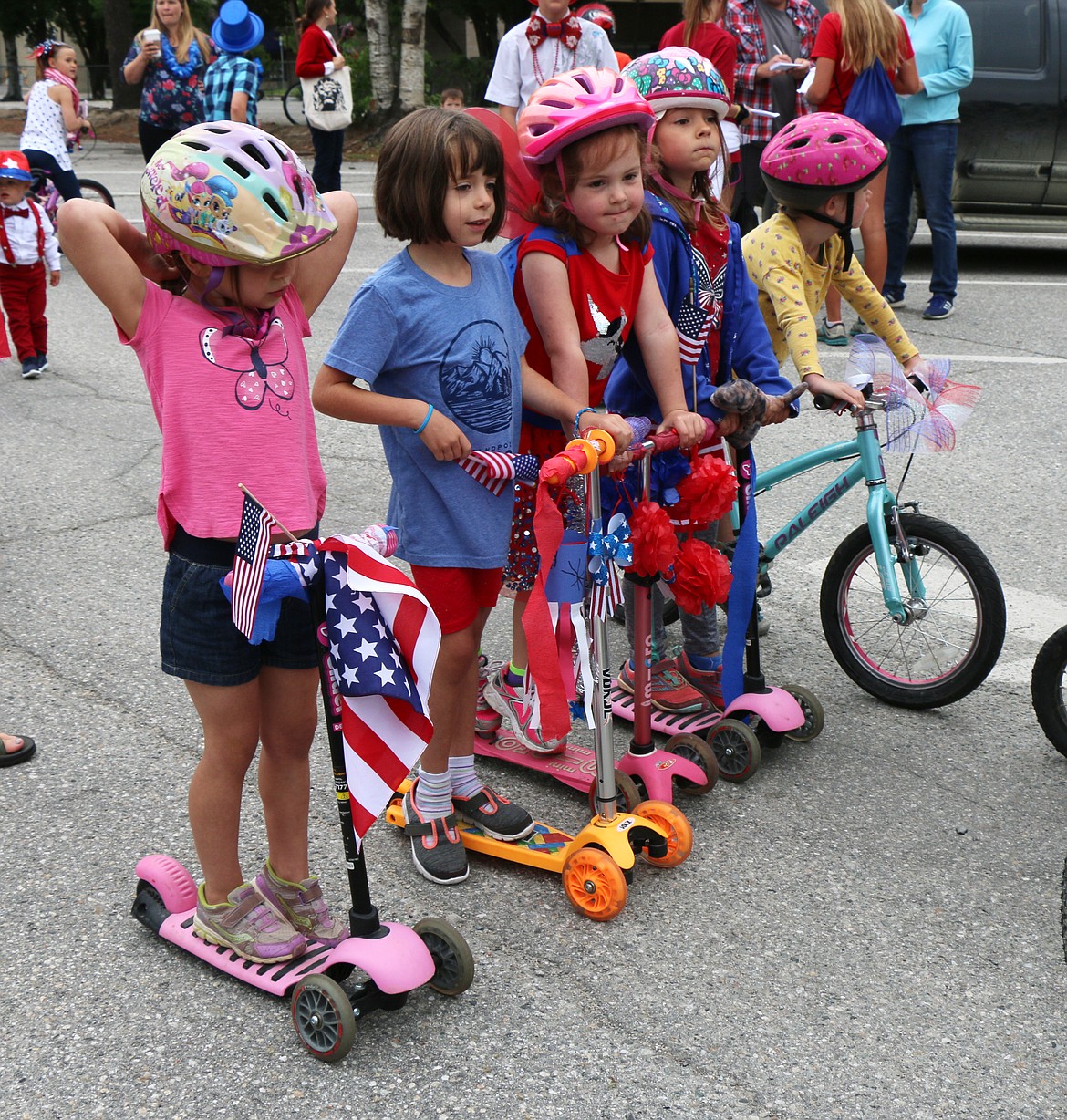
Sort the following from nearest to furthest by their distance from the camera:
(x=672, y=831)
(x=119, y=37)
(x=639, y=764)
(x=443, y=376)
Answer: (x=443, y=376), (x=672, y=831), (x=639, y=764), (x=119, y=37)

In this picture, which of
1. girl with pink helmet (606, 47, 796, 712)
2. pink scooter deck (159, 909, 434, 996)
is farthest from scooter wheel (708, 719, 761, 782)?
pink scooter deck (159, 909, 434, 996)

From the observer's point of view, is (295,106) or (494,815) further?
(295,106)

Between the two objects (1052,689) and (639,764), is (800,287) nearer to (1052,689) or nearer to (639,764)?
(1052,689)

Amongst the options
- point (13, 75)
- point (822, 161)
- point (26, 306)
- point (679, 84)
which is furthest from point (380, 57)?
point (13, 75)

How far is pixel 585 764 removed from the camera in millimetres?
3684

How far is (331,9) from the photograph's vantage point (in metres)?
13.1

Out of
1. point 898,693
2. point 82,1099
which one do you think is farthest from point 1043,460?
point 82,1099

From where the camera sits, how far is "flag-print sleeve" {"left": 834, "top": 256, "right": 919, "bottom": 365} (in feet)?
13.2

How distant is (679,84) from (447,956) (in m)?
2.26

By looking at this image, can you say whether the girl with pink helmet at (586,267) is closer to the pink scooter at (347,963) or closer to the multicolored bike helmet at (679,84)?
the multicolored bike helmet at (679,84)

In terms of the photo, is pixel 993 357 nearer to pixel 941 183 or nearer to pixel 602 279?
pixel 941 183

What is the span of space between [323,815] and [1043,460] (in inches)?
167

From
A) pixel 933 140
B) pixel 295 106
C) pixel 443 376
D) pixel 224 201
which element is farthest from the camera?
pixel 295 106

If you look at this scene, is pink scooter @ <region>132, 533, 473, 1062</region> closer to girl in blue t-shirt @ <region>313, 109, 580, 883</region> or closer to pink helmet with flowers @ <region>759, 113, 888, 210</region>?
girl in blue t-shirt @ <region>313, 109, 580, 883</region>
